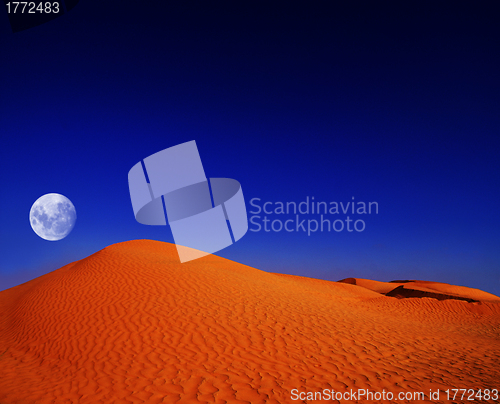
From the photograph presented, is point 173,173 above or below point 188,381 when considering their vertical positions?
above

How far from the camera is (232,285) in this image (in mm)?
14461

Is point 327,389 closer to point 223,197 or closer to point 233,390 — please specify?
point 233,390

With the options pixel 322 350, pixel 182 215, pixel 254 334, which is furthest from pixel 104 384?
pixel 182 215

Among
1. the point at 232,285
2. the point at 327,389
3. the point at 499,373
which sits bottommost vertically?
the point at 232,285

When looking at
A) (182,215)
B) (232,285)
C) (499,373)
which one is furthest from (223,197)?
(499,373)

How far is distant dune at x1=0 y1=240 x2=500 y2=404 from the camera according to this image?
5714mm

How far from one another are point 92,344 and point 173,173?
12626 mm

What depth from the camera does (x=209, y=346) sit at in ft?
25.3

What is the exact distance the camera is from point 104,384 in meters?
5.86

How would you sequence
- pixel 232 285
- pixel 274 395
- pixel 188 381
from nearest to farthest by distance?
pixel 274 395 < pixel 188 381 < pixel 232 285

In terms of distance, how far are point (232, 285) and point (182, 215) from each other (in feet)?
28.2

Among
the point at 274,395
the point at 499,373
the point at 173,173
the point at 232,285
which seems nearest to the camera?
the point at 274,395

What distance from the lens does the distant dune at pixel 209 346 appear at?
5714 millimetres

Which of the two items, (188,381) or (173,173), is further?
(173,173)
